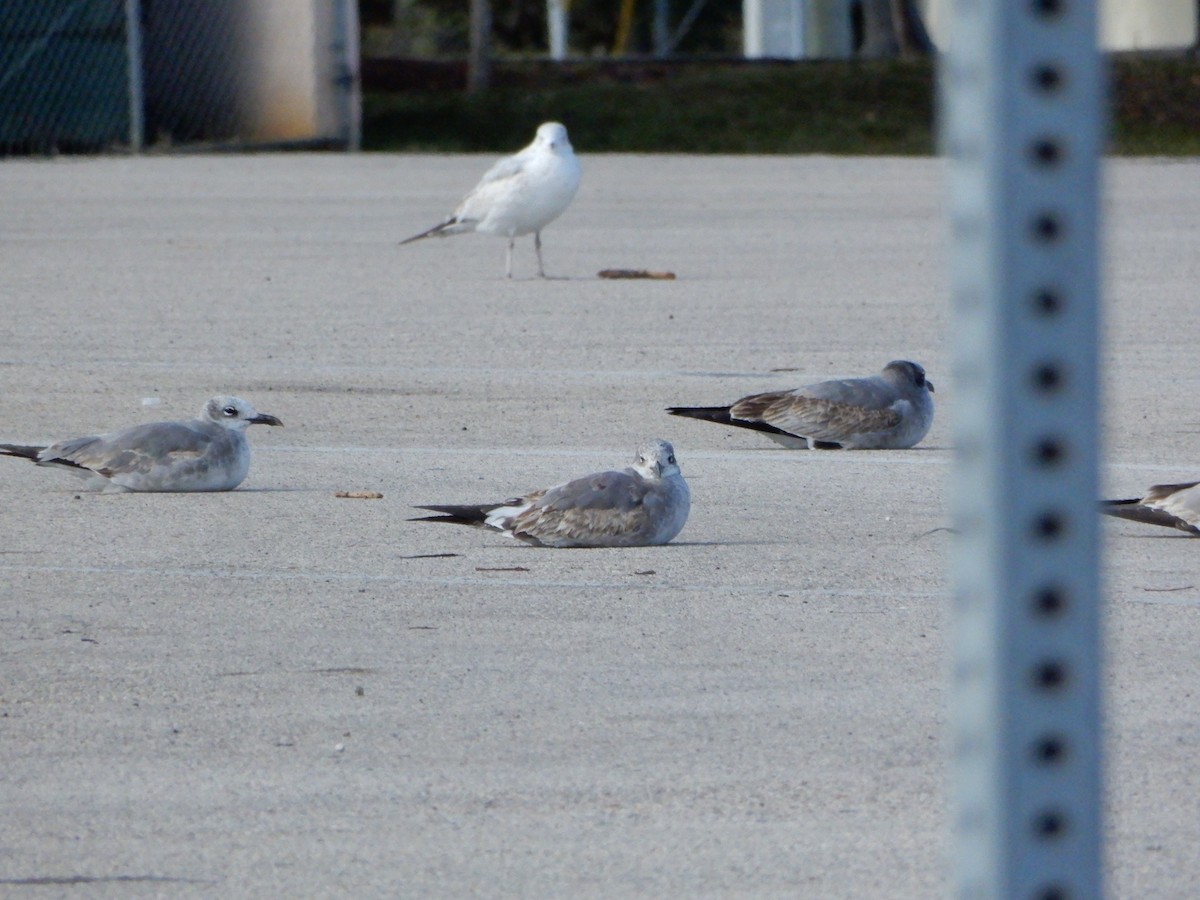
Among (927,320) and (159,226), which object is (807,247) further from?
(159,226)

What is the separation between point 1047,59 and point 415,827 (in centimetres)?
337

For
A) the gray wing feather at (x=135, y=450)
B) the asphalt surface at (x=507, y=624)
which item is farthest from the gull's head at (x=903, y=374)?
the gray wing feather at (x=135, y=450)

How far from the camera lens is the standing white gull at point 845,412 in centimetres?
924

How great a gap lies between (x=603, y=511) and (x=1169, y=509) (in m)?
1.97

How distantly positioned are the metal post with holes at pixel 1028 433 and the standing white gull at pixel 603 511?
5.84 meters

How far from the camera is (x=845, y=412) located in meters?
9.32

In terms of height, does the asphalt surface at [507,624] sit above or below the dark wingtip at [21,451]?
below

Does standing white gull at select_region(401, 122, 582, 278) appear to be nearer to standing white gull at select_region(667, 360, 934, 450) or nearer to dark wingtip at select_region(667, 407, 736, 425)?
standing white gull at select_region(667, 360, 934, 450)

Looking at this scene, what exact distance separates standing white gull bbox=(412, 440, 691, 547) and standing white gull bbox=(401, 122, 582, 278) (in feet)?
31.0

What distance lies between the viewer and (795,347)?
13000 mm

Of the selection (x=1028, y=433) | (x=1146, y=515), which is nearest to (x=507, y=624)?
(x=1146, y=515)

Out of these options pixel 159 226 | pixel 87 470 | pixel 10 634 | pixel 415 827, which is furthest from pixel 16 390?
pixel 159 226

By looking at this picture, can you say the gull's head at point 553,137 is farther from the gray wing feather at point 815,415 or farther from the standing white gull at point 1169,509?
the standing white gull at point 1169,509

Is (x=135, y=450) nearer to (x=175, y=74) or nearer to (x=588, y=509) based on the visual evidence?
(x=588, y=509)
